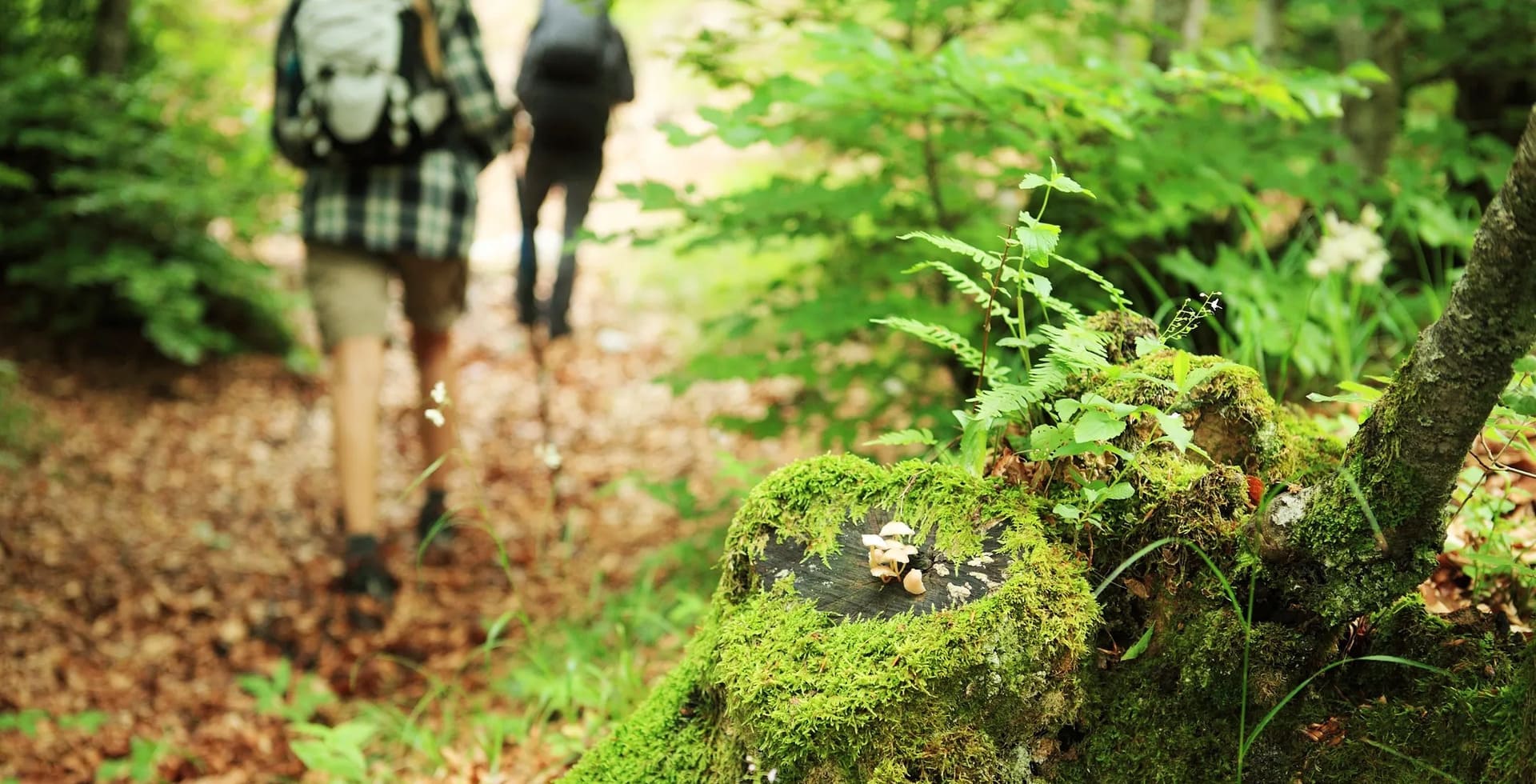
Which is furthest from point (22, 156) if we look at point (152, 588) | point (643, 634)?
point (643, 634)

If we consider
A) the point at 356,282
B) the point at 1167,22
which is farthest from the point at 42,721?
the point at 1167,22

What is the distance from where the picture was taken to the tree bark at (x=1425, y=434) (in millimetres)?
1270

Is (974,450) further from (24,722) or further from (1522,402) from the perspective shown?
(24,722)

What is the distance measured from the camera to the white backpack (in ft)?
11.7

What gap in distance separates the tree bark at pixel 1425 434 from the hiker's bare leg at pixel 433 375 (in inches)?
142

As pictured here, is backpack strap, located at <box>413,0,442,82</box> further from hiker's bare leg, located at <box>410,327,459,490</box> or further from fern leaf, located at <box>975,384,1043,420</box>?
fern leaf, located at <box>975,384,1043,420</box>

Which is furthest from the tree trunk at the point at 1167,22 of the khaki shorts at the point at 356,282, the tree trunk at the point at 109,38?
the tree trunk at the point at 109,38

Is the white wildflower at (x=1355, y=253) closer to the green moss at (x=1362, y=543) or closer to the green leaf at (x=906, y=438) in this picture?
the green moss at (x=1362, y=543)

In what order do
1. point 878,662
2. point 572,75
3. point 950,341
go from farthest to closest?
1. point 572,75
2. point 950,341
3. point 878,662

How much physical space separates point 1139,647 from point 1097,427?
39cm

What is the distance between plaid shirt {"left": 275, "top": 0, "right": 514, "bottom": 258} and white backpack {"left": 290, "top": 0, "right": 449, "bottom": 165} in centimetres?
10

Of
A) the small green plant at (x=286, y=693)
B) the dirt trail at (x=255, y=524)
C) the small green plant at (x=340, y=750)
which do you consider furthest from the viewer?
the dirt trail at (x=255, y=524)

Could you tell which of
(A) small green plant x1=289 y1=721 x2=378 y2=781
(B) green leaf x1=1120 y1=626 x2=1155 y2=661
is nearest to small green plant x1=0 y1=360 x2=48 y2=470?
(A) small green plant x1=289 y1=721 x2=378 y2=781

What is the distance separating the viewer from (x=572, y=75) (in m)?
5.23
